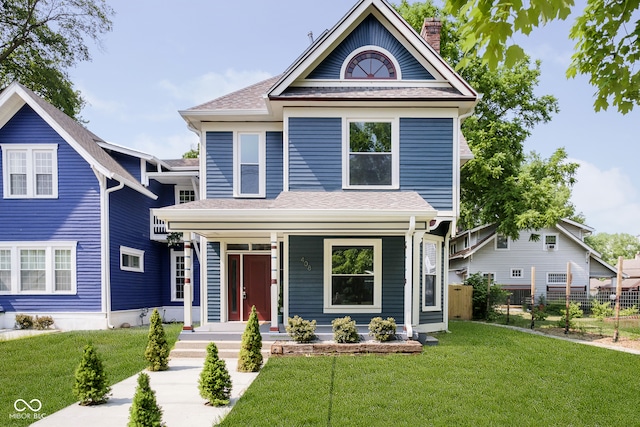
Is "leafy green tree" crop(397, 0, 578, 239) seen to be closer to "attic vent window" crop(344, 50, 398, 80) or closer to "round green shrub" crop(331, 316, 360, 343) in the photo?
"attic vent window" crop(344, 50, 398, 80)

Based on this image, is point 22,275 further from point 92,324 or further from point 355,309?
point 355,309

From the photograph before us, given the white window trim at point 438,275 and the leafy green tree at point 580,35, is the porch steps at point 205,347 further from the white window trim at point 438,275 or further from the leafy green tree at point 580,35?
the leafy green tree at point 580,35

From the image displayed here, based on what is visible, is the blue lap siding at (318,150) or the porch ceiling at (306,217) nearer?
the porch ceiling at (306,217)

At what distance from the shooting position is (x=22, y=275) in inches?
523

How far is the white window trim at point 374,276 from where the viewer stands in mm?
10828

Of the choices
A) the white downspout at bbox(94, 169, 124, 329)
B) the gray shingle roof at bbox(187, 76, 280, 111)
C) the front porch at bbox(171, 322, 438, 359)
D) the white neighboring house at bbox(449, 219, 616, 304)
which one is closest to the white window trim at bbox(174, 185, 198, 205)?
the white downspout at bbox(94, 169, 124, 329)

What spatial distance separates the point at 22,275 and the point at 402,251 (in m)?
12.0

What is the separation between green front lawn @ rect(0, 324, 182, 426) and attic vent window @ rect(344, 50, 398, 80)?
8.68 meters

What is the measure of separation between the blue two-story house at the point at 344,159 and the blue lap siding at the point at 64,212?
4251 mm

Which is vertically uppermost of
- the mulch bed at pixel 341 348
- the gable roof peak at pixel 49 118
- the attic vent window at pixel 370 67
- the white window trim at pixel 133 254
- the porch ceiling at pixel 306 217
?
the attic vent window at pixel 370 67

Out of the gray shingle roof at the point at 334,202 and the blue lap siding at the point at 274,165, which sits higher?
the blue lap siding at the point at 274,165

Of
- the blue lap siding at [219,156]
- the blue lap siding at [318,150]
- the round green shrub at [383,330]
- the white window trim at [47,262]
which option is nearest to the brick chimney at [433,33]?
the blue lap siding at [318,150]

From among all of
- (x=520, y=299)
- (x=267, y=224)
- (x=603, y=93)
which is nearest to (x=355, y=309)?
(x=267, y=224)

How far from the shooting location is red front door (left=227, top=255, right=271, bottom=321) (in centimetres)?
1207
